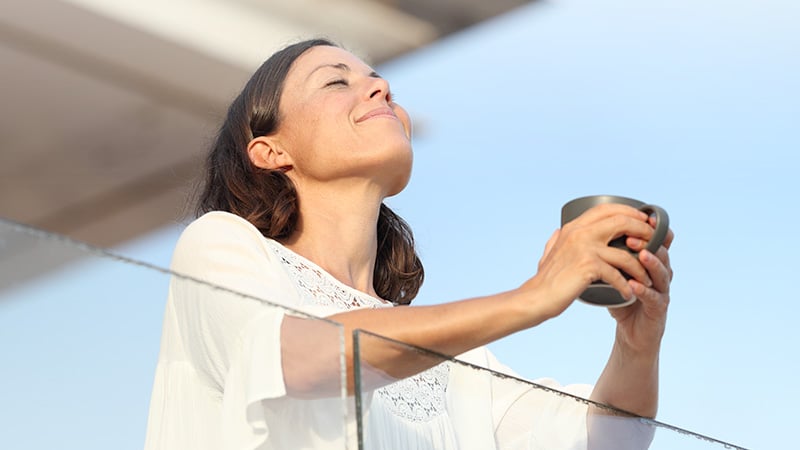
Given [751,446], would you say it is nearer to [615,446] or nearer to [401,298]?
[615,446]

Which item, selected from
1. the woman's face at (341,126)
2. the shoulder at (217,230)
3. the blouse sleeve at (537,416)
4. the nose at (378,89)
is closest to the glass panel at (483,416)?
the blouse sleeve at (537,416)

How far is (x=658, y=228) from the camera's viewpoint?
132cm

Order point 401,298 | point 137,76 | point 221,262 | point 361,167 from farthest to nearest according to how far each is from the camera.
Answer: point 137,76 → point 401,298 → point 361,167 → point 221,262

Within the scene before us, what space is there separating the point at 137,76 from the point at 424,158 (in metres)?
1.68

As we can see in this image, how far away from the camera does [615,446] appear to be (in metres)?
1.35

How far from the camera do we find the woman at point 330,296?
1143 millimetres

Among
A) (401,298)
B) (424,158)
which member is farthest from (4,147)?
(401,298)

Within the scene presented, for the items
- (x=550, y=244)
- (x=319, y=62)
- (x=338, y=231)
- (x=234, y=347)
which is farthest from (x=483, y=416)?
(x=319, y=62)

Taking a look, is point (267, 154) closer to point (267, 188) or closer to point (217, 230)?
point (267, 188)

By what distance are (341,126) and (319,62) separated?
154 millimetres

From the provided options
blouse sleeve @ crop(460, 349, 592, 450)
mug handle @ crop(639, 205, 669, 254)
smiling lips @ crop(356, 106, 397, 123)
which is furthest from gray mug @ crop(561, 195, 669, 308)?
smiling lips @ crop(356, 106, 397, 123)

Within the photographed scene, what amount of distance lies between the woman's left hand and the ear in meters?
0.51

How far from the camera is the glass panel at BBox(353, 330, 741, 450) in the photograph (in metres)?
1.19

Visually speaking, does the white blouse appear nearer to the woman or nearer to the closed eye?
the woman
